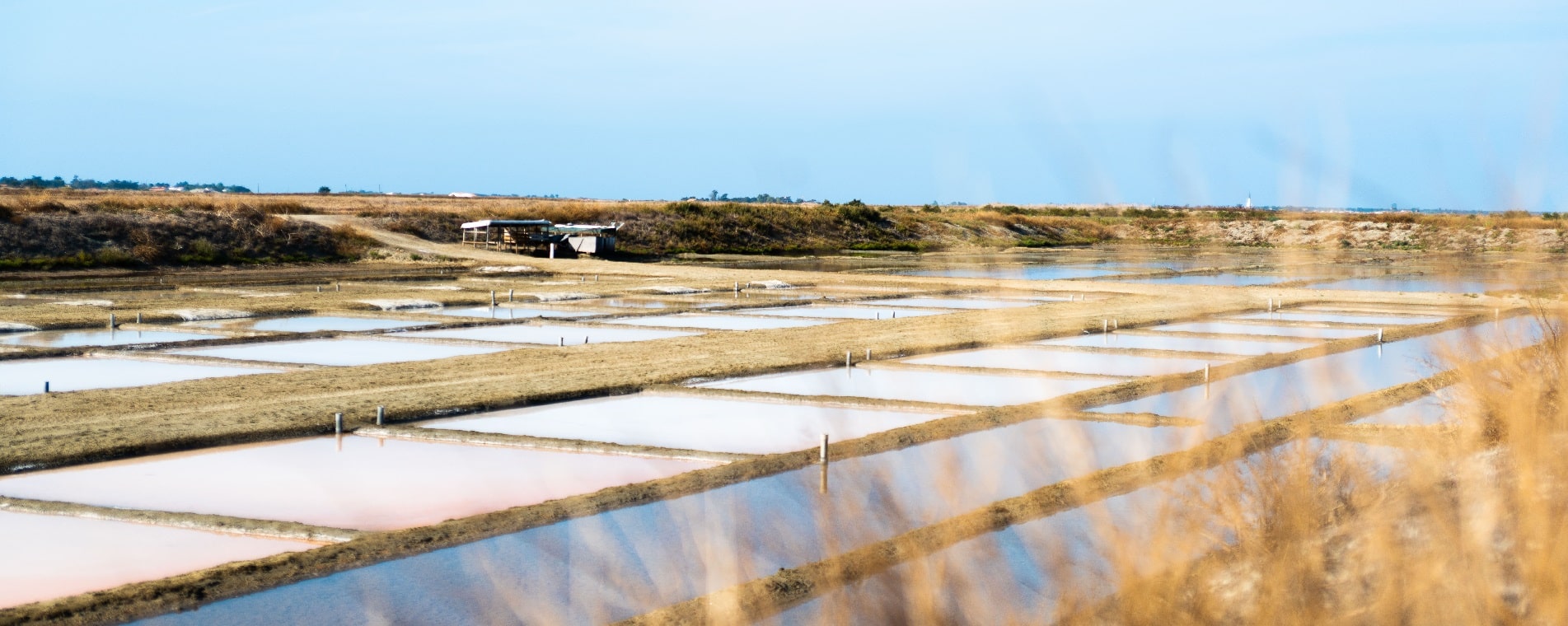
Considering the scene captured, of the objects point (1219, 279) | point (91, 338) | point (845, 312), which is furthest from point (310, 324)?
point (1219, 279)

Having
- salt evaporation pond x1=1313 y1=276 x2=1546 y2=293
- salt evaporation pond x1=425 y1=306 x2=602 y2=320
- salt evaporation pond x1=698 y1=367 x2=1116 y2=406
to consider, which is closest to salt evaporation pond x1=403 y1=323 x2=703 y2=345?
salt evaporation pond x1=425 y1=306 x2=602 y2=320

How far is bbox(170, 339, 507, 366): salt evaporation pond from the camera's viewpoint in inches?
523

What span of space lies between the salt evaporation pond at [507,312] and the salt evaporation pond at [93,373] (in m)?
5.62

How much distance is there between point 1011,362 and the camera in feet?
44.3

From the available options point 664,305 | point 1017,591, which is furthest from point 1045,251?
point 1017,591

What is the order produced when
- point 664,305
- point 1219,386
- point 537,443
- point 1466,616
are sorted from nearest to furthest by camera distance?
point 1466,616
point 537,443
point 1219,386
point 664,305

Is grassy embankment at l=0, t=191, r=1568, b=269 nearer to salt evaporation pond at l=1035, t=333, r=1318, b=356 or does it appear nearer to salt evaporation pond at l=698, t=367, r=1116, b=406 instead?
salt evaporation pond at l=1035, t=333, r=1318, b=356

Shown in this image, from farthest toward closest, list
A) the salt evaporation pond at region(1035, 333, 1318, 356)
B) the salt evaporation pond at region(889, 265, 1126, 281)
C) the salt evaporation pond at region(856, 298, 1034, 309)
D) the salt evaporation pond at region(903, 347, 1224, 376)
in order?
the salt evaporation pond at region(889, 265, 1126, 281)
the salt evaporation pond at region(856, 298, 1034, 309)
the salt evaporation pond at region(1035, 333, 1318, 356)
the salt evaporation pond at region(903, 347, 1224, 376)

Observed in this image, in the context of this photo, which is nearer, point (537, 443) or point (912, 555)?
point (912, 555)

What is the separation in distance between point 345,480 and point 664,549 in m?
2.49

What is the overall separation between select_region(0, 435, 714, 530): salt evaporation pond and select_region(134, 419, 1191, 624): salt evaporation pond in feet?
2.47

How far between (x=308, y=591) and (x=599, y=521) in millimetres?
1515

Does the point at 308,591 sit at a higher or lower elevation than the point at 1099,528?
lower

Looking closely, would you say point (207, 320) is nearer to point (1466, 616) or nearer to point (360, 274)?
point (360, 274)
